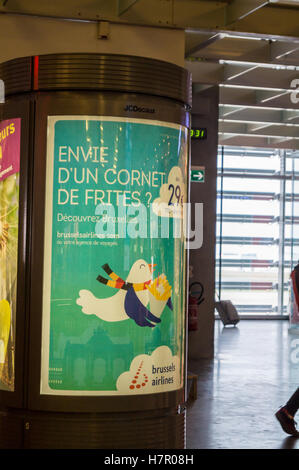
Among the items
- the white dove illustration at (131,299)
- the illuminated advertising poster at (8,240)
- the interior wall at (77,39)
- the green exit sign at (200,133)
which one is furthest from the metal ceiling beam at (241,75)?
the white dove illustration at (131,299)

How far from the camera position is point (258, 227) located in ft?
71.4

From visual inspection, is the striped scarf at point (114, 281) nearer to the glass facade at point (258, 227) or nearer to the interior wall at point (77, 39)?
the interior wall at point (77, 39)

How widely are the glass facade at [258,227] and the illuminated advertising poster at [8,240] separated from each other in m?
16.8

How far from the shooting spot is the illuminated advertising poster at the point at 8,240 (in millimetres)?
4418

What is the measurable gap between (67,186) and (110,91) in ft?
1.89

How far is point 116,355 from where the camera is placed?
4281 mm

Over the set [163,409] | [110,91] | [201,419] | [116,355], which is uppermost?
[110,91]

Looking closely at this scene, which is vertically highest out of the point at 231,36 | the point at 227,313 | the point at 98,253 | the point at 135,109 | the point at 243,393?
the point at 231,36

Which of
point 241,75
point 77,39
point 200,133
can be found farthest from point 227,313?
point 77,39

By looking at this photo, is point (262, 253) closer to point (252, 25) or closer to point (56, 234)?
point (252, 25)

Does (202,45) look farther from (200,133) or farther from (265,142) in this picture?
(265,142)

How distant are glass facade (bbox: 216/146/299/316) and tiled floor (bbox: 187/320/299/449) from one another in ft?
19.3

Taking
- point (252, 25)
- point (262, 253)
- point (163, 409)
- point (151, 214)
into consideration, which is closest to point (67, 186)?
point (151, 214)

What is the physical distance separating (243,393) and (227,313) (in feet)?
32.9
